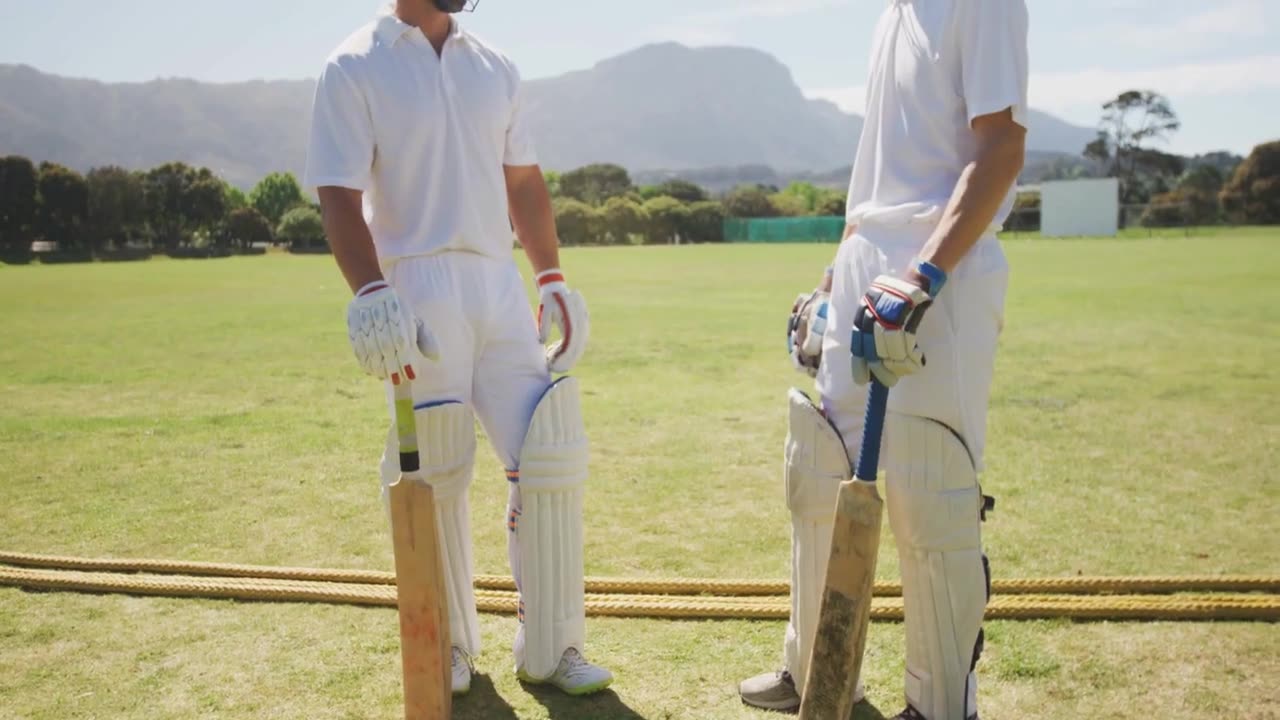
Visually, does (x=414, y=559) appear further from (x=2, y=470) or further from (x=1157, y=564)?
(x=2, y=470)

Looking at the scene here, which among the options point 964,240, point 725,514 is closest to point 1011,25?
point 964,240

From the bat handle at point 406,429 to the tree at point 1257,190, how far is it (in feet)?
273

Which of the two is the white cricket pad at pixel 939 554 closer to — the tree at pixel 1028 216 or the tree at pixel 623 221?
the tree at pixel 623 221

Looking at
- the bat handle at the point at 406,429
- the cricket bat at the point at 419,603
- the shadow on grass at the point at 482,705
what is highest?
the bat handle at the point at 406,429

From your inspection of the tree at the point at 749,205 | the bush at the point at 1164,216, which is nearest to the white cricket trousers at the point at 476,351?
the bush at the point at 1164,216

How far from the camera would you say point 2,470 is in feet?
22.1

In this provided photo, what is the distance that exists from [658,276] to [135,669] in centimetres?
2479

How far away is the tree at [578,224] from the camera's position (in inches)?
2758

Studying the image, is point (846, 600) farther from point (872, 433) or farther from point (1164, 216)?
point (1164, 216)

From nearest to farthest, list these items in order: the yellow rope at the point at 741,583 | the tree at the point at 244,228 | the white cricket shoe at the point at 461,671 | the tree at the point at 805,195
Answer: the white cricket shoe at the point at 461,671 < the yellow rope at the point at 741,583 < the tree at the point at 244,228 < the tree at the point at 805,195

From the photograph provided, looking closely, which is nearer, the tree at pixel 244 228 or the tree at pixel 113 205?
the tree at pixel 113 205

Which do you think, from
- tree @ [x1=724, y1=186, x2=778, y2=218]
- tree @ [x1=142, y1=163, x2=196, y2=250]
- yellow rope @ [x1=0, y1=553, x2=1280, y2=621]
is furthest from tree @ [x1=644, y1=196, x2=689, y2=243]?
yellow rope @ [x1=0, y1=553, x2=1280, y2=621]

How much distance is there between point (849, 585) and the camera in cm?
272

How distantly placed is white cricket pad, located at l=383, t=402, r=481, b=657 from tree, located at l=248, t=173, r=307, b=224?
10732cm
